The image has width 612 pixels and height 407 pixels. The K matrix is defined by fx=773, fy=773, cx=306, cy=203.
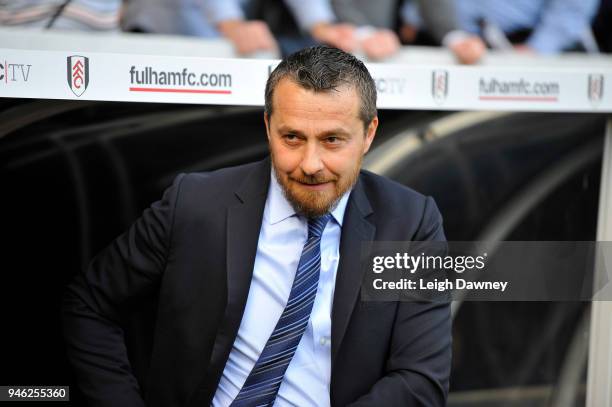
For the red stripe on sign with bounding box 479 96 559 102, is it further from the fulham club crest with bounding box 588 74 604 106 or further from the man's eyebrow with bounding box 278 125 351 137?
the man's eyebrow with bounding box 278 125 351 137

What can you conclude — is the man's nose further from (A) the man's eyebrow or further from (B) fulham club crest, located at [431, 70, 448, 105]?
(B) fulham club crest, located at [431, 70, 448, 105]

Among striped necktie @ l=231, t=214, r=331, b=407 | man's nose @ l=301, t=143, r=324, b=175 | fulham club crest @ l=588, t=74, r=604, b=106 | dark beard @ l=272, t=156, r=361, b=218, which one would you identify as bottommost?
striped necktie @ l=231, t=214, r=331, b=407

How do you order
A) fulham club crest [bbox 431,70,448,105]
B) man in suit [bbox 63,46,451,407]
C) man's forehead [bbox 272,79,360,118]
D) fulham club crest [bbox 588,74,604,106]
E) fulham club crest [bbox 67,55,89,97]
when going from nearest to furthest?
man's forehead [bbox 272,79,360,118]
man in suit [bbox 63,46,451,407]
fulham club crest [bbox 67,55,89,97]
fulham club crest [bbox 431,70,448,105]
fulham club crest [bbox 588,74,604,106]

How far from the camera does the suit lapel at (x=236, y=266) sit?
6.33 ft

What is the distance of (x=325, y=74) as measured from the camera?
1.80 meters

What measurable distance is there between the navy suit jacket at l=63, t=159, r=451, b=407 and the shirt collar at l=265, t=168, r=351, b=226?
0.9 inches

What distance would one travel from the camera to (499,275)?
2.61 metres

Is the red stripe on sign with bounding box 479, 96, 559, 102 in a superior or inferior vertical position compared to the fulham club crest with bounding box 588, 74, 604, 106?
inferior

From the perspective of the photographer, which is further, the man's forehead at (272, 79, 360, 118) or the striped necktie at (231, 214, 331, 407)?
the striped necktie at (231, 214, 331, 407)

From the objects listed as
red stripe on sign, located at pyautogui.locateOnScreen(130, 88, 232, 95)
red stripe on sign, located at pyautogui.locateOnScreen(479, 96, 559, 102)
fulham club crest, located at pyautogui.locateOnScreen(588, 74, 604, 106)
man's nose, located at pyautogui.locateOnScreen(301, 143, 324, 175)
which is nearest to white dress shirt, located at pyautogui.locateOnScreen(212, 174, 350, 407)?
man's nose, located at pyautogui.locateOnScreen(301, 143, 324, 175)

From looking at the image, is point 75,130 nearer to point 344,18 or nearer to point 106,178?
point 106,178

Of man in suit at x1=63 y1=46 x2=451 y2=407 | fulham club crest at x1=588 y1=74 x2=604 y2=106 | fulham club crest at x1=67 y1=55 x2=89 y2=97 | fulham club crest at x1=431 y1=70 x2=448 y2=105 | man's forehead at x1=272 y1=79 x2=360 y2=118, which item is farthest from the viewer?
fulham club crest at x1=588 y1=74 x2=604 y2=106

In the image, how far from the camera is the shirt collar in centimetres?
199

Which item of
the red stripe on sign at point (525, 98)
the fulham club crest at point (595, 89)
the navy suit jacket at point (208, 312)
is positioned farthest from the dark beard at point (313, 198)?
the fulham club crest at point (595, 89)
